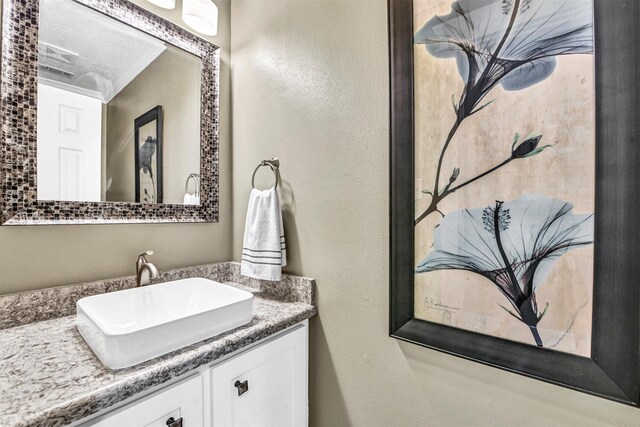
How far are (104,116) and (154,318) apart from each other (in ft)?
2.56

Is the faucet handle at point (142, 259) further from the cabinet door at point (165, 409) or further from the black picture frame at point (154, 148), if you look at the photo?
the cabinet door at point (165, 409)

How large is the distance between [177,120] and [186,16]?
17.3 inches

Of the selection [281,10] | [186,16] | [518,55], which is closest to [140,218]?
[186,16]

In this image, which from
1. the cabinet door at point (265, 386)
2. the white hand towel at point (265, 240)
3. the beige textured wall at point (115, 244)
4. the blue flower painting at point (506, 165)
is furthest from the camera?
the white hand towel at point (265, 240)

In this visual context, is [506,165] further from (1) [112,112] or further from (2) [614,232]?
(1) [112,112]

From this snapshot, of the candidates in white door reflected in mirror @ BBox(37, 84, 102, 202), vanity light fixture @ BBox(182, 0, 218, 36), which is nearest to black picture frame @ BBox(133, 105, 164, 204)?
white door reflected in mirror @ BBox(37, 84, 102, 202)

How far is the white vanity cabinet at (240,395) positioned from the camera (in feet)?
2.19

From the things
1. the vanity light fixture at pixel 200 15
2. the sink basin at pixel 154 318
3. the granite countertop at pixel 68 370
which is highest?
the vanity light fixture at pixel 200 15

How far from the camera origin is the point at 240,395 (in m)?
0.86

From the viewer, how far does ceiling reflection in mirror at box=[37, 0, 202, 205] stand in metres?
0.98

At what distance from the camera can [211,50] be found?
1.43 meters

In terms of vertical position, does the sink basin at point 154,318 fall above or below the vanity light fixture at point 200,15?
below

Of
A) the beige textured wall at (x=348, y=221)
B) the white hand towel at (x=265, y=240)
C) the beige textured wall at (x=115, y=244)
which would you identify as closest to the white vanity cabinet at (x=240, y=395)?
the beige textured wall at (x=348, y=221)
